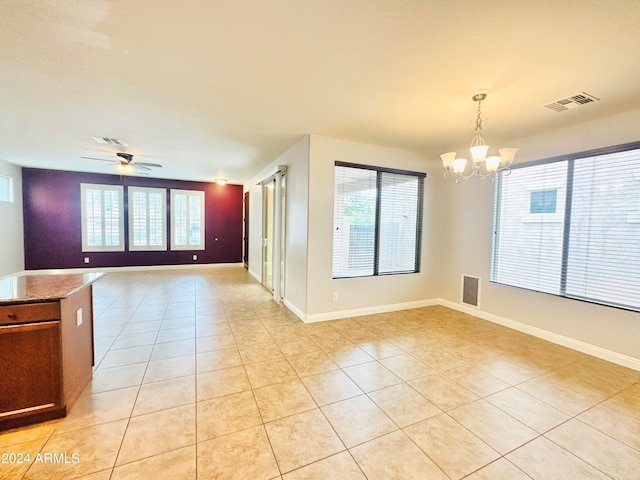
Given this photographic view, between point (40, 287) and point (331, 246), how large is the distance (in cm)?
308

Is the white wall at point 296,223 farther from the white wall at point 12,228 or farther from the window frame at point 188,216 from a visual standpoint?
the white wall at point 12,228

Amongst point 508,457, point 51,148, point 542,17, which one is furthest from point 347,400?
point 51,148

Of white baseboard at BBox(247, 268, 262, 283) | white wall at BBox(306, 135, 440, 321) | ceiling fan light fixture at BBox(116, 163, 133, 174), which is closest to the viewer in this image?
white wall at BBox(306, 135, 440, 321)

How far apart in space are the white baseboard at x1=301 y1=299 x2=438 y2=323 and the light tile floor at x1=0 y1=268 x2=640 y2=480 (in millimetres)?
291

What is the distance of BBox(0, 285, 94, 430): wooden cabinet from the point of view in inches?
71.7

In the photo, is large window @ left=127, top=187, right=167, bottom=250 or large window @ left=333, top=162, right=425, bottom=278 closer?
large window @ left=333, top=162, right=425, bottom=278

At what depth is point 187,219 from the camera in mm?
8188

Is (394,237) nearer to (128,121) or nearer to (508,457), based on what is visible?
(508,457)

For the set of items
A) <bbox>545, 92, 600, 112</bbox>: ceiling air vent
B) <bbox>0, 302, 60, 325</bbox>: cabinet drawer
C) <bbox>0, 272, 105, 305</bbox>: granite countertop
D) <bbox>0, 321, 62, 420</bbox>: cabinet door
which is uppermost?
<bbox>545, 92, 600, 112</bbox>: ceiling air vent

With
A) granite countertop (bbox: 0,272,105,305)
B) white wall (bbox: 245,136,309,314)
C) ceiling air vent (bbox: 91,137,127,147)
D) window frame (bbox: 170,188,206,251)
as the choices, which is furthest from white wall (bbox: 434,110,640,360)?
window frame (bbox: 170,188,206,251)

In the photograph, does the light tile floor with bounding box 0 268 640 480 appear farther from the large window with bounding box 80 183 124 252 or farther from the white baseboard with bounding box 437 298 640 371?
the large window with bounding box 80 183 124 252

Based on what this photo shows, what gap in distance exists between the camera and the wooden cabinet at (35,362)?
5.98 feet

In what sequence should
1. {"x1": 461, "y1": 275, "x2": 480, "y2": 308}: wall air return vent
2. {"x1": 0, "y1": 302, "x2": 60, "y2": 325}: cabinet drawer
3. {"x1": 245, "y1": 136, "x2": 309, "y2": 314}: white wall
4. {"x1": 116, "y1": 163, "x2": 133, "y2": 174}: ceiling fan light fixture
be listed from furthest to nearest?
1. {"x1": 116, "y1": 163, "x2": 133, "y2": 174}: ceiling fan light fixture
2. {"x1": 461, "y1": 275, "x2": 480, "y2": 308}: wall air return vent
3. {"x1": 245, "y1": 136, "x2": 309, "y2": 314}: white wall
4. {"x1": 0, "y1": 302, "x2": 60, "y2": 325}: cabinet drawer

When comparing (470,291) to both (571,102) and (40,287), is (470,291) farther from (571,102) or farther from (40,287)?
(40,287)
